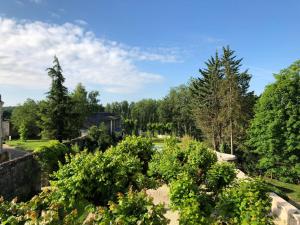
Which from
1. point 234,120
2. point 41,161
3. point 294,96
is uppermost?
point 294,96

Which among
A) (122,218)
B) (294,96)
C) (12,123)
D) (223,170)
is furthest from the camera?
(12,123)

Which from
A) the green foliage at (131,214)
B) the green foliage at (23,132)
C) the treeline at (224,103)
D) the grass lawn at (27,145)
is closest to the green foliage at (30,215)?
the green foliage at (131,214)

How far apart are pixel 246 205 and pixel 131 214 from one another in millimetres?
2303

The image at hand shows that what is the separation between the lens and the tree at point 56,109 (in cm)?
2619

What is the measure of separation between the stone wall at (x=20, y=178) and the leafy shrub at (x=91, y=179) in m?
4.61

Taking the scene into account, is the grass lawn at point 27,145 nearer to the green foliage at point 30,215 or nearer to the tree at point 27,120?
the tree at point 27,120

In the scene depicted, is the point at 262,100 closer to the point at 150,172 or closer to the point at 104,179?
the point at 150,172

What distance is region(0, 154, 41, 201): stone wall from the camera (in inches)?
413

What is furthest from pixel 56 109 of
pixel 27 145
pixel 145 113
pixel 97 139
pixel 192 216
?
pixel 145 113

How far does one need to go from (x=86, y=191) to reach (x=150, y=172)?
3628 millimetres

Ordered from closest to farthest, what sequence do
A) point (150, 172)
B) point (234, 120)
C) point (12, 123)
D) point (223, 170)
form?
point (223, 170) → point (150, 172) → point (234, 120) → point (12, 123)

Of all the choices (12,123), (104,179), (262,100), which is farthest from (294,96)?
(12,123)

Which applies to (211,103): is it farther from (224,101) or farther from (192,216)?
(192,216)

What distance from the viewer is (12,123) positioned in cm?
4941
